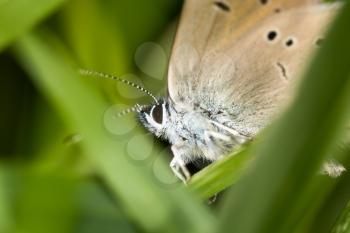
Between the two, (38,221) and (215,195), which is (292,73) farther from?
(38,221)

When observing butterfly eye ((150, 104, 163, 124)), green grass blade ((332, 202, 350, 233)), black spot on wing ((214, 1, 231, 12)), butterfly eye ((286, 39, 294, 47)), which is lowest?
butterfly eye ((150, 104, 163, 124))

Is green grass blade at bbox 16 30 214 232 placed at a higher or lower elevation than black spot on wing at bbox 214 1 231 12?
higher

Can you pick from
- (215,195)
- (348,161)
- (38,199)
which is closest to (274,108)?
(215,195)

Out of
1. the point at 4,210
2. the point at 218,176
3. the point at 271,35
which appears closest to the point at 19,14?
the point at 4,210

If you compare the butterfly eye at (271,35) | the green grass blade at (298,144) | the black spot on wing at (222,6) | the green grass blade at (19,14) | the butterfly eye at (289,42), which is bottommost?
the butterfly eye at (289,42)

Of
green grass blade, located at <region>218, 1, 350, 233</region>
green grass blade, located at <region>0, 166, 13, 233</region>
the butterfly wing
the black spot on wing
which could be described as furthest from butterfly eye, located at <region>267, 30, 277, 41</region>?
green grass blade, located at <region>218, 1, 350, 233</region>

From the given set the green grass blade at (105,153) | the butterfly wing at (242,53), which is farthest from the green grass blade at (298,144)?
the butterfly wing at (242,53)

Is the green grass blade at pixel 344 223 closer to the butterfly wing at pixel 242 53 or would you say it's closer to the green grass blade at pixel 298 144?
the green grass blade at pixel 298 144

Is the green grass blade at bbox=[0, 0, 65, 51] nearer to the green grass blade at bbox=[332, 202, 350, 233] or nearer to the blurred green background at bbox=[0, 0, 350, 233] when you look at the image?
the blurred green background at bbox=[0, 0, 350, 233]
